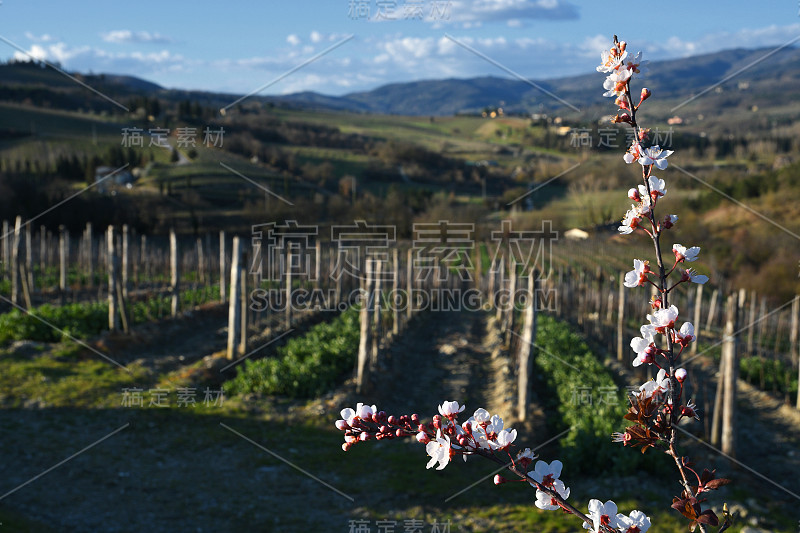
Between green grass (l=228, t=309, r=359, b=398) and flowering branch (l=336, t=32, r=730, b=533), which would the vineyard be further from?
flowering branch (l=336, t=32, r=730, b=533)

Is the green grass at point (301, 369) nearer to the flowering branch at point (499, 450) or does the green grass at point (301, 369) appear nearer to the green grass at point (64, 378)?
the green grass at point (64, 378)

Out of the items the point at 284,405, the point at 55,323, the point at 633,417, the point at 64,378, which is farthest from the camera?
the point at 55,323

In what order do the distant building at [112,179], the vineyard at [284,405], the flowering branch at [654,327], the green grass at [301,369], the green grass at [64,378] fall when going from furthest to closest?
the distant building at [112,179], the green grass at [301,369], the green grass at [64,378], the vineyard at [284,405], the flowering branch at [654,327]

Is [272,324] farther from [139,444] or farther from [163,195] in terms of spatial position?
[163,195]

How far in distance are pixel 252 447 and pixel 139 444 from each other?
5.38ft

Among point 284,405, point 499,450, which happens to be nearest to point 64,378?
point 284,405

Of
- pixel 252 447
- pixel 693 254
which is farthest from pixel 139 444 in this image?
pixel 693 254

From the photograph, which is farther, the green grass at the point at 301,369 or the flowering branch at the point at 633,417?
the green grass at the point at 301,369

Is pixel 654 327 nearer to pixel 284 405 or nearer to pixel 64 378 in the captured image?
pixel 284 405

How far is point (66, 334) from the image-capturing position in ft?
45.3

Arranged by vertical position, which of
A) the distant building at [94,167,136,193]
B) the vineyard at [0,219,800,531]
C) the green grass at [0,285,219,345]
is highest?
the distant building at [94,167,136,193]

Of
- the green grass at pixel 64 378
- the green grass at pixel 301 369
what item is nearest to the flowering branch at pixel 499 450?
the green grass at pixel 301 369

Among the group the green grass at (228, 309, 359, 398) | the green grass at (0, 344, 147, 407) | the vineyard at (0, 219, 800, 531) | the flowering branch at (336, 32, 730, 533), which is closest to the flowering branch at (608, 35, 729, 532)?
the flowering branch at (336, 32, 730, 533)

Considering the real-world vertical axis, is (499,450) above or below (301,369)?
above
